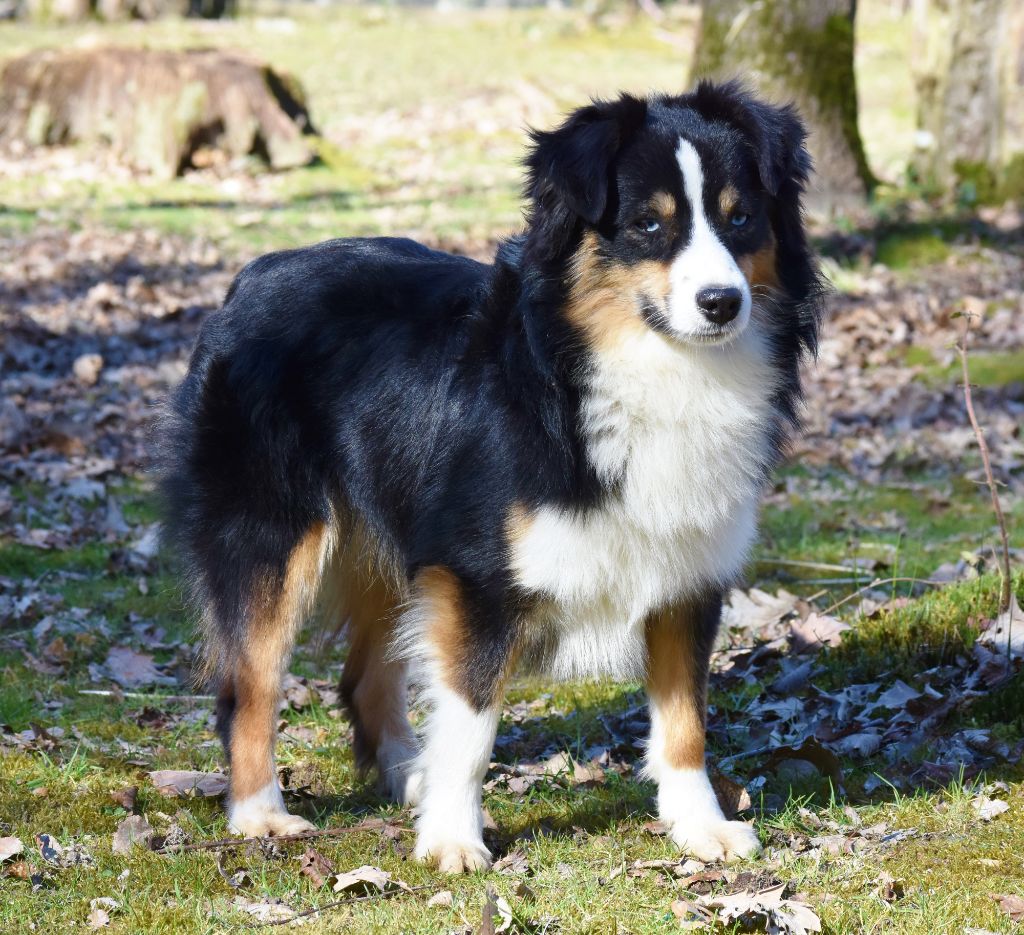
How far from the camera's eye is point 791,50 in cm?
1098

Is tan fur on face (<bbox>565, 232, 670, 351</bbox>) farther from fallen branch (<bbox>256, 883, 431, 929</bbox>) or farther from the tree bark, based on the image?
the tree bark

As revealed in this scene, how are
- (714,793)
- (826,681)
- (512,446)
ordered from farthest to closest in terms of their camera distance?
(826,681), (714,793), (512,446)

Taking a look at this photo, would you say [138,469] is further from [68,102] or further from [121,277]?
[68,102]

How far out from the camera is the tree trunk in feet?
36.0

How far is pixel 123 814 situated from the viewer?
12.7ft

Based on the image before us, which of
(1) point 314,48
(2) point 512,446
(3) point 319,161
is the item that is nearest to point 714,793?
(2) point 512,446

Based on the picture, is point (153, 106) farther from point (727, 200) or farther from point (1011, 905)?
point (1011, 905)

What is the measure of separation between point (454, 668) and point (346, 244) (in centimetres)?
151

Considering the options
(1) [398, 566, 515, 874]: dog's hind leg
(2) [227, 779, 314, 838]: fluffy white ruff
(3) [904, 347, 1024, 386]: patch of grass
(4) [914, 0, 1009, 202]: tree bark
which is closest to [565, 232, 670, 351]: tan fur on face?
(1) [398, 566, 515, 874]: dog's hind leg

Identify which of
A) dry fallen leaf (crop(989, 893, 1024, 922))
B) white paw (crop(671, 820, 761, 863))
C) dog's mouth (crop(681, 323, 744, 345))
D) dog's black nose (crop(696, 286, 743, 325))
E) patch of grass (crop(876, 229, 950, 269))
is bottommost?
white paw (crop(671, 820, 761, 863))

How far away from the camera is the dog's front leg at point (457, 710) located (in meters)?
3.50

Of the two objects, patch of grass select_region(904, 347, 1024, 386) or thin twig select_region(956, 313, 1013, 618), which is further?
Answer: patch of grass select_region(904, 347, 1024, 386)

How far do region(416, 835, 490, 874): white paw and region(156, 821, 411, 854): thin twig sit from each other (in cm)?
26

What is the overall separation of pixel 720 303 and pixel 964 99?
10.4m
